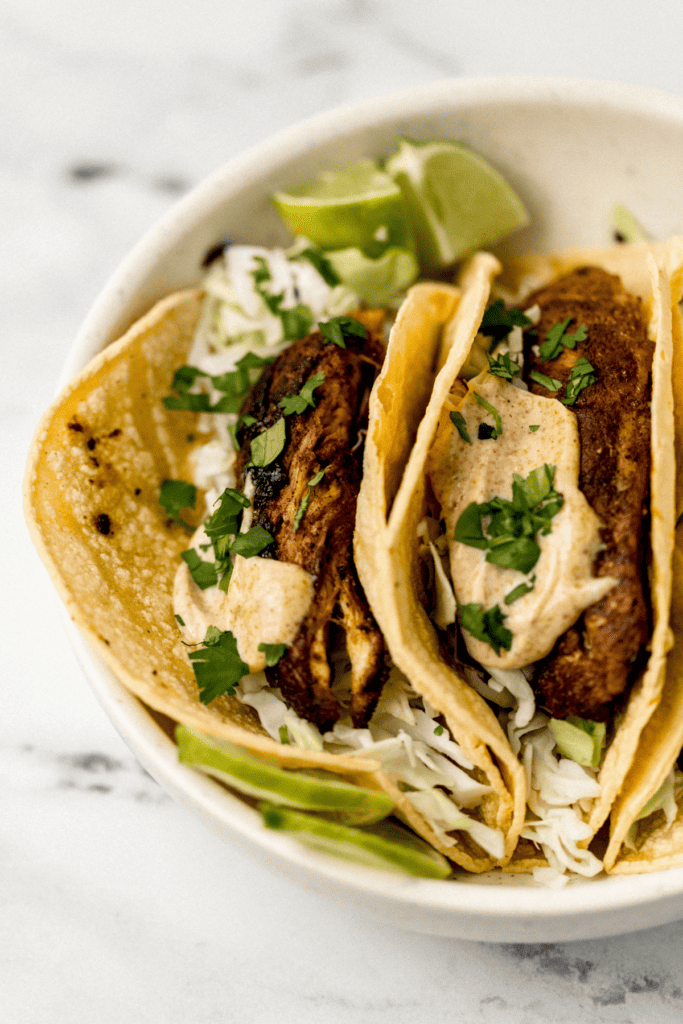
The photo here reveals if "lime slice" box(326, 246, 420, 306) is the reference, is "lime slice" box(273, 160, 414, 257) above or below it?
above

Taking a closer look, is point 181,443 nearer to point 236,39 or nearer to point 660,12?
point 236,39

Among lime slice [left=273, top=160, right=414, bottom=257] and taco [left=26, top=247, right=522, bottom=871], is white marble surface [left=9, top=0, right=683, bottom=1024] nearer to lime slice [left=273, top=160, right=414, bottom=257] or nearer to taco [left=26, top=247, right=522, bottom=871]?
taco [left=26, top=247, right=522, bottom=871]

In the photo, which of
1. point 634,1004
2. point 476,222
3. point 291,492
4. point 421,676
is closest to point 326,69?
point 476,222

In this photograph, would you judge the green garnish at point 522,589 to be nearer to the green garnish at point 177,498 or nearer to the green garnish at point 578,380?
the green garnish at point 578,380

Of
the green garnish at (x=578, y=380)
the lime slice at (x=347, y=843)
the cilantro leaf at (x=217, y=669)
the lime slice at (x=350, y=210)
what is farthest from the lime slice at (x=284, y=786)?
the lime slice at (x=350, y=210)

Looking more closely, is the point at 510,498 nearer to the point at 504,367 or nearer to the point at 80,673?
the point at 504,367

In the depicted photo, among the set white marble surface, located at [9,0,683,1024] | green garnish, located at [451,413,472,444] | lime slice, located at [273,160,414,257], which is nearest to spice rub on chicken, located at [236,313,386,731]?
green garnish, located at [451,413,472,444]
